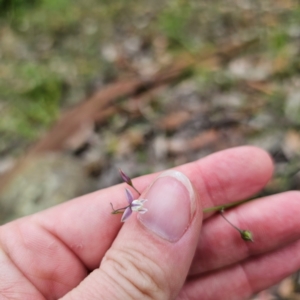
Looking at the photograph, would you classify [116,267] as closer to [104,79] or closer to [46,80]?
[104,79]

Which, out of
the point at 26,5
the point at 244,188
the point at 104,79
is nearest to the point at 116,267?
the point at 244,188

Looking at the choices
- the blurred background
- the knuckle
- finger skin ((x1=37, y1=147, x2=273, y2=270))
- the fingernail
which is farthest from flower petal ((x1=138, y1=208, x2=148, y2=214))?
the blurred background

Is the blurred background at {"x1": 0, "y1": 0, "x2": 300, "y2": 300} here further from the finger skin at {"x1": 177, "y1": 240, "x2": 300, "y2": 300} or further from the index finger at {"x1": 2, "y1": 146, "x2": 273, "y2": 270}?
the index finger at {"x1": 2, "y1": 146, "x2": 273, "y2": 270}

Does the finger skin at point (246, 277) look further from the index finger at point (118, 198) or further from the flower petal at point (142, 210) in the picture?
the flower petal at point (142, 210)

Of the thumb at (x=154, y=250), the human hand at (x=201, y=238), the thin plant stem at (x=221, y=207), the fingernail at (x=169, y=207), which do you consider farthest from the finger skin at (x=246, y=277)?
the fingernail at (x=169, y=207)

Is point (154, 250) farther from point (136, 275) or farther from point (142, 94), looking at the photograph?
point (142, 94)

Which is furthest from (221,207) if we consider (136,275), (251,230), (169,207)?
(136,275)
